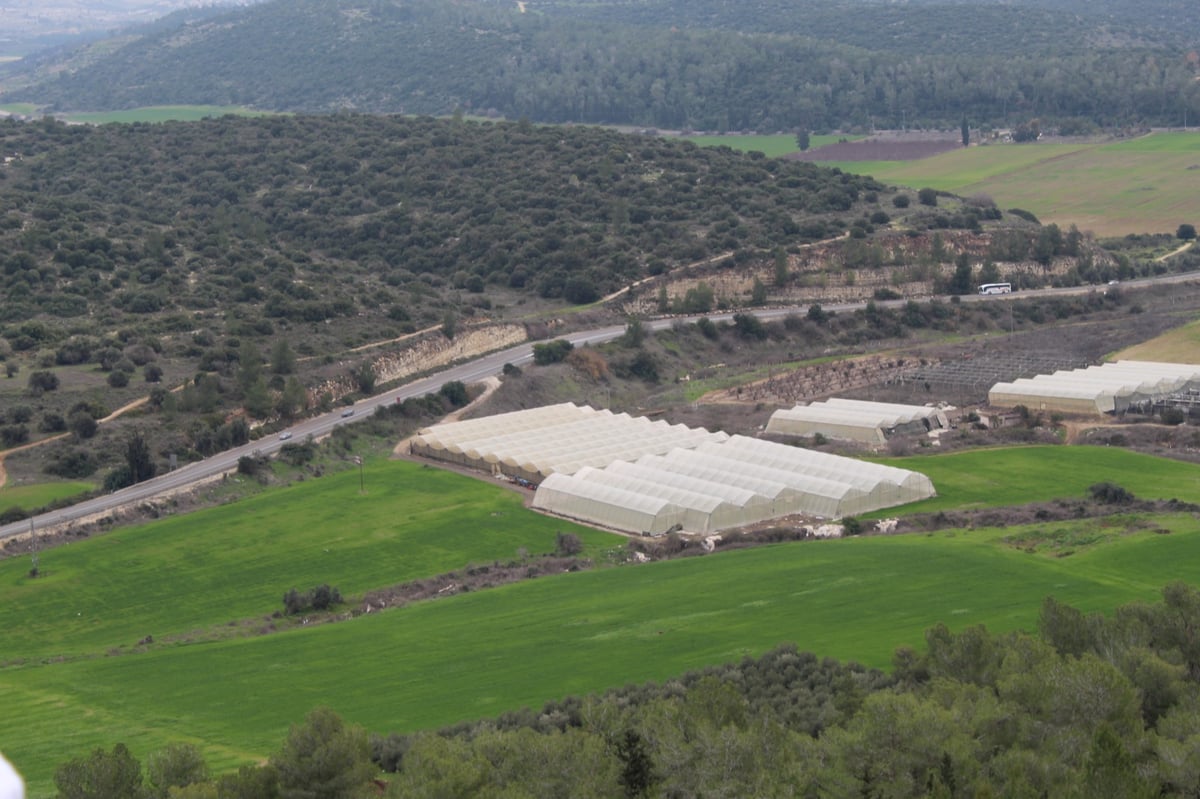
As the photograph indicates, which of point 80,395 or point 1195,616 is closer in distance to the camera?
point 1195,616

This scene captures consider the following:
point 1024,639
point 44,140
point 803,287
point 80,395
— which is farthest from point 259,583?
point 44,140

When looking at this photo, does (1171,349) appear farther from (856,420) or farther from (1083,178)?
(1083,178)

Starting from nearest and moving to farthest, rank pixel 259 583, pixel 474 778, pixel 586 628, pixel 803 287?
pixel 474 778 → pixel 586 628 → pixel 259 583 → pixel 803 287

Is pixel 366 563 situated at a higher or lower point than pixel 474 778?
lower

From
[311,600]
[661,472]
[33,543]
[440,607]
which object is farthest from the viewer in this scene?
[661,472]

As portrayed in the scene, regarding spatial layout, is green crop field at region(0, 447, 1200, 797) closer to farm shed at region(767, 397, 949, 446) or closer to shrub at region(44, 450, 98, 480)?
shrub at region(44, 450, 98, 480)

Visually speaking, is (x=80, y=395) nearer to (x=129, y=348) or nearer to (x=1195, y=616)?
(x=129, y=348)

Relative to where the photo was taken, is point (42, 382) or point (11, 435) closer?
point (11, 435)

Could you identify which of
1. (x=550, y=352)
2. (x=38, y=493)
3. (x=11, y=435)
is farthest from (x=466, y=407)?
(x=38, y=493)
